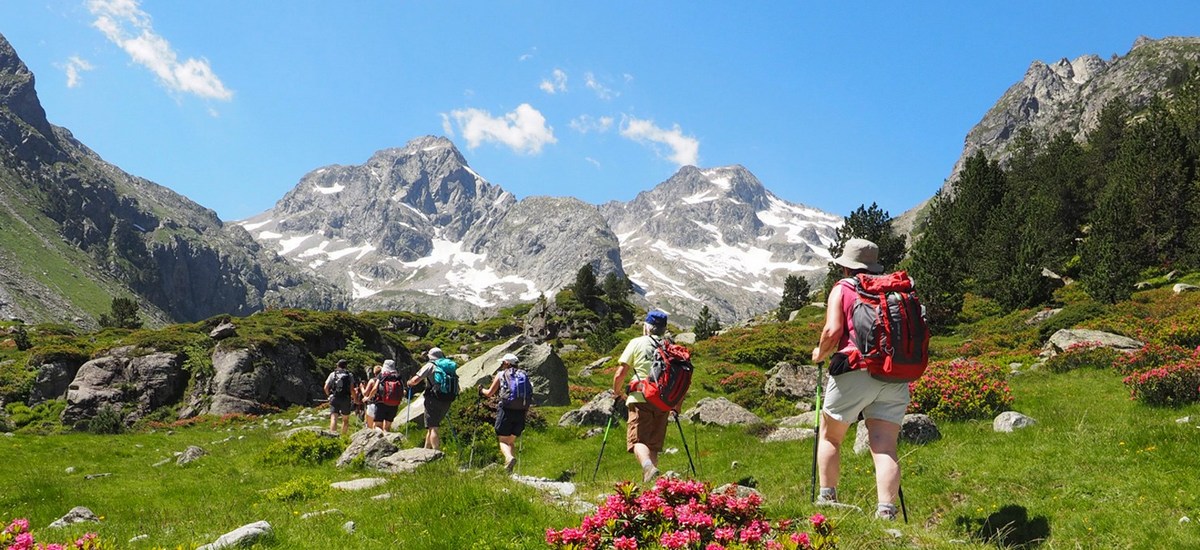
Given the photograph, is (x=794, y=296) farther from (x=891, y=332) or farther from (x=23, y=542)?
(x=23, y=542)

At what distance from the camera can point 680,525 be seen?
4566mm

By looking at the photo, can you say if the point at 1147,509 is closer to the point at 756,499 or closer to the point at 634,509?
the point at 756,499

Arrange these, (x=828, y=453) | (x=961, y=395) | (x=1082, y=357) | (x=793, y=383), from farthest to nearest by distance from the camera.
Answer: (x=793, y=383) → (x=1082, y=357) → (x=961, y=395) → (x=828, y=453)

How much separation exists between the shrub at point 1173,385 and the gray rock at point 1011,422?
283 centimetres

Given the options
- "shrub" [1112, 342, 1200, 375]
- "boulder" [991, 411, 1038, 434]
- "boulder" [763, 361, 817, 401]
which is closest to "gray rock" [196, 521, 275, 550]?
"boulder" [991, 411, 1038, 434]

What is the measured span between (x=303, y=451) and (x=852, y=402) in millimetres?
13232

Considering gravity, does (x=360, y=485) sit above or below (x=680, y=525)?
below

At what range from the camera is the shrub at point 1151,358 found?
14.8 m

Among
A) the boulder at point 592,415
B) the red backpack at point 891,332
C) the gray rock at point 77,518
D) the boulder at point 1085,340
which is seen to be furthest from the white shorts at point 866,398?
the boulder at point 1085,340

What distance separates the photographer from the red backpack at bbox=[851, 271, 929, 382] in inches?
225

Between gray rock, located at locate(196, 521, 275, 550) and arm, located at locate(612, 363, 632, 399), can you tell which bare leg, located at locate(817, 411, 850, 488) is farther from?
gray rock, located at locate(196, 521, 275, 550)

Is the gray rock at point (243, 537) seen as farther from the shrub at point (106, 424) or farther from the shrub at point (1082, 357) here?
the shrub at point (106, 424)

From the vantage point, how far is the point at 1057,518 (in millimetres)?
6863

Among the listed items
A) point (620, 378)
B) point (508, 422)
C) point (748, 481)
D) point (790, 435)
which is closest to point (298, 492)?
point (508, 422)
